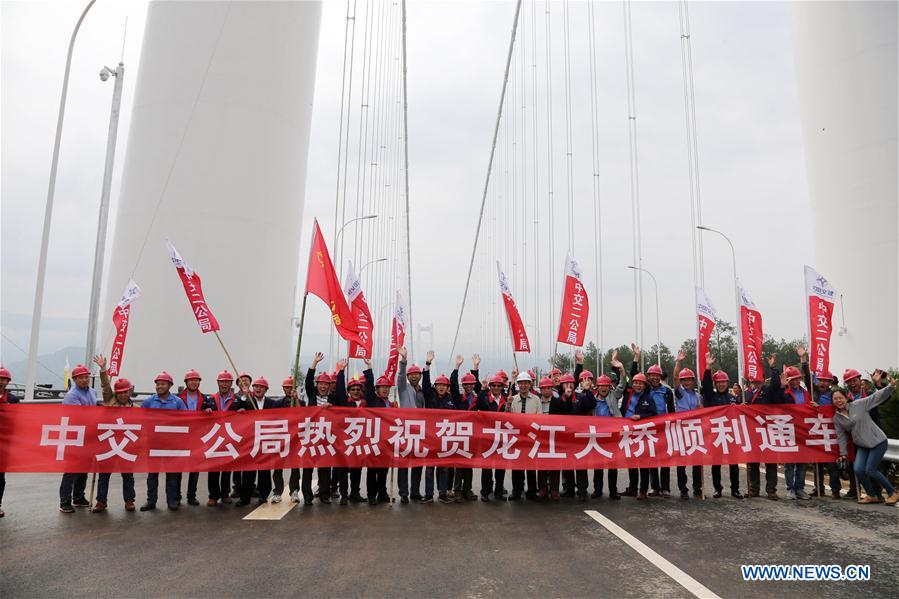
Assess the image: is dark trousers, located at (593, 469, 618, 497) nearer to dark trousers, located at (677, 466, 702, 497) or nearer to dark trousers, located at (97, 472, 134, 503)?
dark trousers, located at (677, 466, 702, 497)

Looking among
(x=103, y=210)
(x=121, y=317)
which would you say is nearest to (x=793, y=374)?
(x=121, y=317)

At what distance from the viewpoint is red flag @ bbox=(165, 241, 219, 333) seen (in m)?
10.4

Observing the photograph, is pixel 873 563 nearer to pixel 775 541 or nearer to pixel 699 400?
pixel 775 541

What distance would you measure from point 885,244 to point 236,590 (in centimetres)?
2170

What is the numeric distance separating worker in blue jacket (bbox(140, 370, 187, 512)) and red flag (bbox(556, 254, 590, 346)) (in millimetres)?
6622

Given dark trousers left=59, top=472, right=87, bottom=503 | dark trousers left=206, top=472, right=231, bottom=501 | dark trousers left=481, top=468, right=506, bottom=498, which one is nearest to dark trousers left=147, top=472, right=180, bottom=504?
dark trousers left=206, top=472, right=231, bottom=501

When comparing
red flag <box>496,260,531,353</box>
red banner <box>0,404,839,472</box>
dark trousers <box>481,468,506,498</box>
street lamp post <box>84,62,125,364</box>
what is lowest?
dark trousers <box>481,468,506,498</box>

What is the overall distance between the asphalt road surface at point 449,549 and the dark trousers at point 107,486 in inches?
8.1

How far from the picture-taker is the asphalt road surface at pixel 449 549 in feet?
15.2

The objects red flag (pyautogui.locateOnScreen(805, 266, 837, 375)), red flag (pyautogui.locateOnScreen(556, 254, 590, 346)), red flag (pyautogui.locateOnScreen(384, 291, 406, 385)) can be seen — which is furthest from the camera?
red flag (pyautogui.locateOnScreen(384, 291, 406, 385))

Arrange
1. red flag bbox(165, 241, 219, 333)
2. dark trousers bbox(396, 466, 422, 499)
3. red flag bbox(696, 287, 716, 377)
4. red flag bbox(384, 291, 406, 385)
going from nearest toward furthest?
dark trousers bbox(396, 466, 422, 499) < red flag bbox(165, 241, 219, 333) < red flag bbox(384, 291, 406, 385) < red flag bbox(696, 287, 716, 377)

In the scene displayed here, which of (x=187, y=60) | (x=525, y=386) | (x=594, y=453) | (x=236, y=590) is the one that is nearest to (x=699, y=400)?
(x=594, y=453)

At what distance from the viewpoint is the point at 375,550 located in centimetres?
561

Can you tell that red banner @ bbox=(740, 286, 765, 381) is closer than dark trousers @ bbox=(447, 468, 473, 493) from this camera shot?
No
